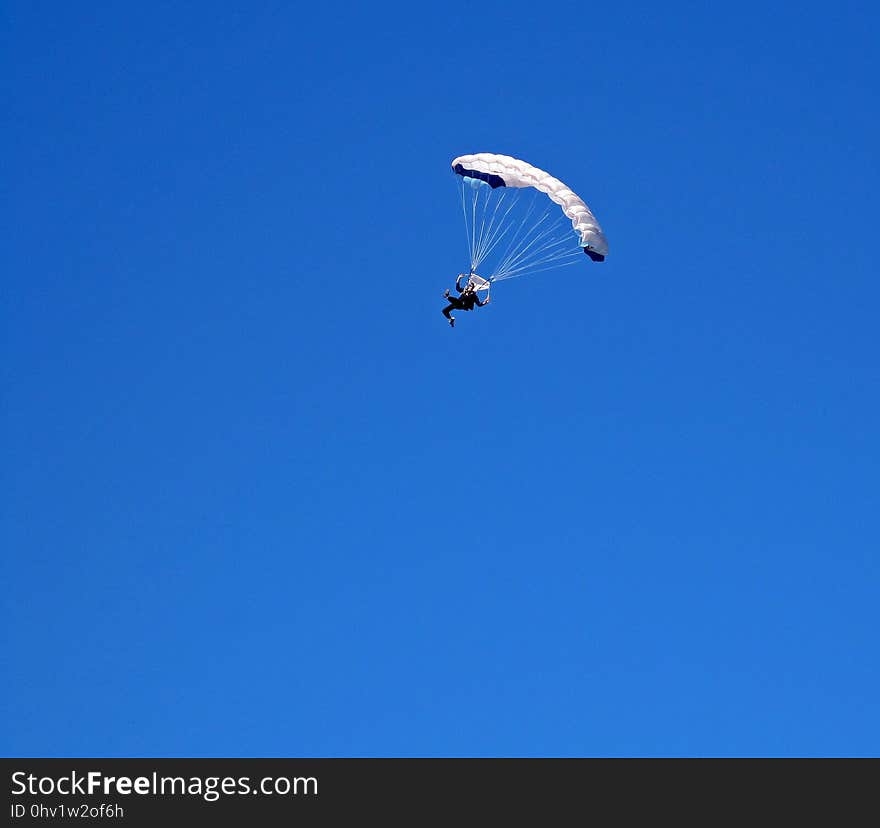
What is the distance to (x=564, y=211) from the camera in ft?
162

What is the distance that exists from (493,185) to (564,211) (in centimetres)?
211

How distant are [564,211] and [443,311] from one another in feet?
14.0
